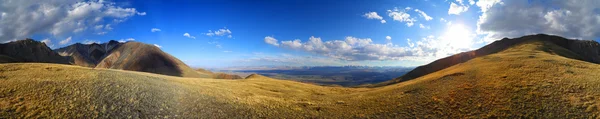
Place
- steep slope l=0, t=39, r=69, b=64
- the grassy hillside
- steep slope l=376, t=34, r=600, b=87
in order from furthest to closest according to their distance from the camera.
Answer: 1. steep slope l=0, t=39, r=69, b=64
2. steep slope l=376, t=34, r=600, b=87
3. the grassy hillside

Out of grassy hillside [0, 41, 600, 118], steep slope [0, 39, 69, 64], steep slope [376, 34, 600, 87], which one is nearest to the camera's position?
grassy hillside [0, 41, 600, 118]

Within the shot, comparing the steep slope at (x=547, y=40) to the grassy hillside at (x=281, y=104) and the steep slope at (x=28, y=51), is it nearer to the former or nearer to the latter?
the grassy hillside at (x=281, y=104)

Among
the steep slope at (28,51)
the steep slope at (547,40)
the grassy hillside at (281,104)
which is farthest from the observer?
the steep slope at (28,51)

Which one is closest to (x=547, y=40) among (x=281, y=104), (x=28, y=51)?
(x=281, y=104)

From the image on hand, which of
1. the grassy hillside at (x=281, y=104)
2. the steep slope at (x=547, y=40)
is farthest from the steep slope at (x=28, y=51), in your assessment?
the steep slope at (x=547, y=40)

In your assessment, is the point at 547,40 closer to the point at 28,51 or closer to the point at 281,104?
the point at 281,104

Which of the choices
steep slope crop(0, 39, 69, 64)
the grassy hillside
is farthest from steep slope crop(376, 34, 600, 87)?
steep slope crop(0, 39, 69, 64)

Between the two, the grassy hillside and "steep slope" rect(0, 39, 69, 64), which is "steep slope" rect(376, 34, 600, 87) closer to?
the grassy hillside

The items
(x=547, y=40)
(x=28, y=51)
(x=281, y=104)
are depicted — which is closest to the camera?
(x=281, y=104)

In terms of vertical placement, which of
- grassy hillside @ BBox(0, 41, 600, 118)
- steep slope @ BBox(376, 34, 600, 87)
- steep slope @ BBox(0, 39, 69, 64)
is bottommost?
grassy hillside @ BBox(0, 41, 600, 118)

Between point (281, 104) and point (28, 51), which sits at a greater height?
point (28, 51)

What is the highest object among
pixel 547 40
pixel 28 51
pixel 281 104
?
pixel 28 51

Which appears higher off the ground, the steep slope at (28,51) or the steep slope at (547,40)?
the steep slope at (28,51)

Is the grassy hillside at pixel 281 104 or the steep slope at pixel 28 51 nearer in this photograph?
the grassy hillside at pixel 281 104
